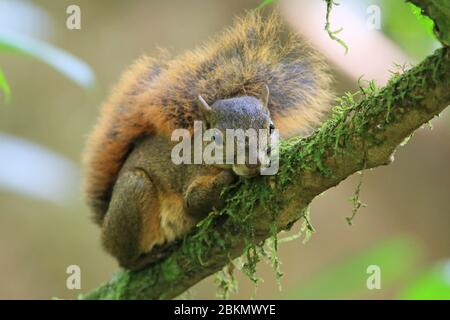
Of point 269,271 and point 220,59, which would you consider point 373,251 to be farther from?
point 269,271

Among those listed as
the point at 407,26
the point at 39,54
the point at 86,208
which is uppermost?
the point at 86,208

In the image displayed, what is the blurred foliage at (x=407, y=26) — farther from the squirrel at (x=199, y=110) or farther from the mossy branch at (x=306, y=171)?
the mossy branch at (x=306, y=171)

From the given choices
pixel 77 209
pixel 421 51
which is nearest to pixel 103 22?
pixel 77 209

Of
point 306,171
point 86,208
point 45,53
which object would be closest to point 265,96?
point 306,171

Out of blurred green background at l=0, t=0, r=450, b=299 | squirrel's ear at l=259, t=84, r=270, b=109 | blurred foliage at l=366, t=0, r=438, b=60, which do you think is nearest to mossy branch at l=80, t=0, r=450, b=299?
squirrel's ear at l=259, t=84, r=270, b=109

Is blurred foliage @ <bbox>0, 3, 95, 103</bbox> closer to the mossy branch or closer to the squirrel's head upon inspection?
the squirrel's head

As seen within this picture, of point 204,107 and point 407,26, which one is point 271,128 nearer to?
point 204,107

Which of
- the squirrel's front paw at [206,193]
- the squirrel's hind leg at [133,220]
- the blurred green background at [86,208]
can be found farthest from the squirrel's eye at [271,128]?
the blurred green background at [86,208]
